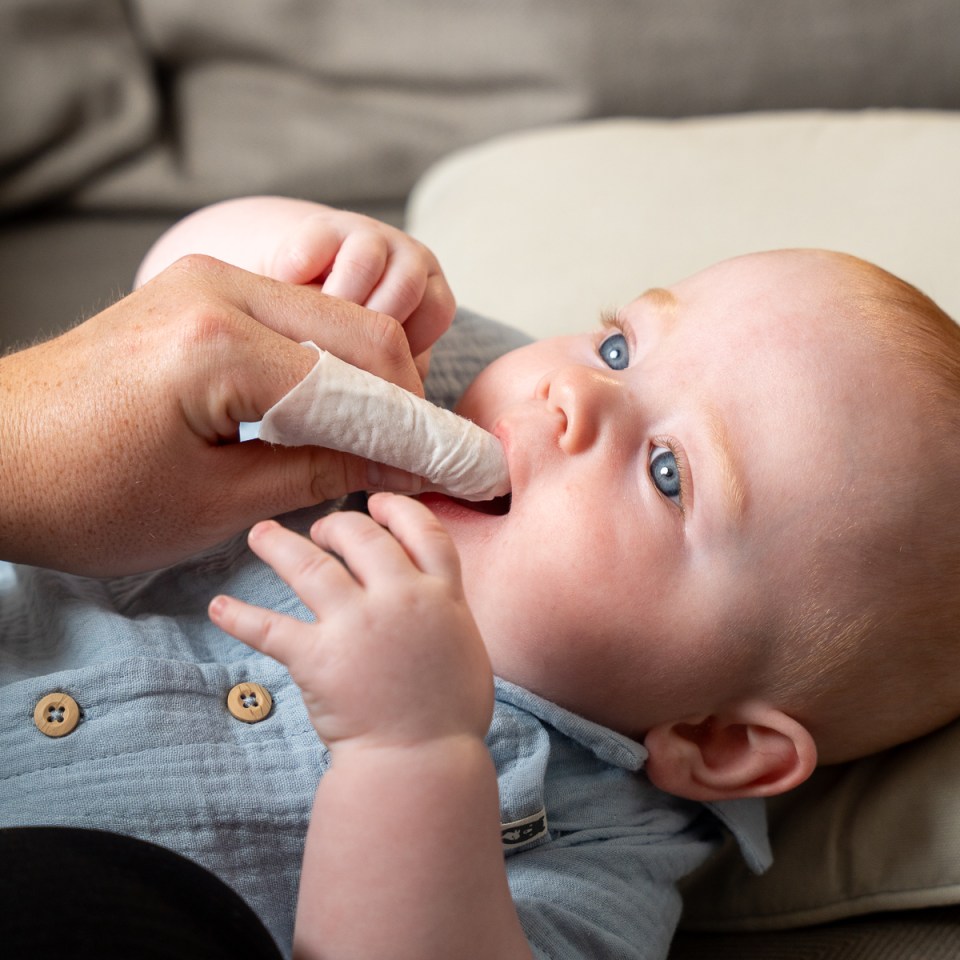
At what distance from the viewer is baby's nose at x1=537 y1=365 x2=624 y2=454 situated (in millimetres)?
881

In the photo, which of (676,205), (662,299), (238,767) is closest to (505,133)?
(676,205)

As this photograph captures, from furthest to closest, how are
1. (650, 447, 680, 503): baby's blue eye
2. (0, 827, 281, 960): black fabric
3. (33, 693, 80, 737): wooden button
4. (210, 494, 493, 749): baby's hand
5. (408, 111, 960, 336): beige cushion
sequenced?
(408, 111, 960, 336): beige cushion < (650, 447, 680, 503): baby's blue eye < (33, 693, 80, 737): wooden button < (210, 494, 493, 749): baby's hand < (0, 827, 281, 960): black fabric

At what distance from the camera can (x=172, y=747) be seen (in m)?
0.82

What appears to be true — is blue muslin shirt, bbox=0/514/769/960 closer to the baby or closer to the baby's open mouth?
the baby

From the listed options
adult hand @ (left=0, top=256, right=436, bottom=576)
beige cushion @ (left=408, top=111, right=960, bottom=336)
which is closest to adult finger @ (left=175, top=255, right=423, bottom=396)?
adult hand @ (left=0, top=256, right=436, bottom=576)

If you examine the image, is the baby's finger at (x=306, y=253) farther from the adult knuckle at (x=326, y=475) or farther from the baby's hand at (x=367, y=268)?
the adult knuckle at (x=326, y=475)

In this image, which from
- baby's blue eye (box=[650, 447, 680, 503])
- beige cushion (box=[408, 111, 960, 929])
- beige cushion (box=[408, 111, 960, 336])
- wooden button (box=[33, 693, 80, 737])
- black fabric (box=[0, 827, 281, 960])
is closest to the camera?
black fabric (box=[0, 827, 281, 960])

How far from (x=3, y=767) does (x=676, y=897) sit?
61 cm

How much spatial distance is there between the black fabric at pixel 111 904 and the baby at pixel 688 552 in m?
0.24

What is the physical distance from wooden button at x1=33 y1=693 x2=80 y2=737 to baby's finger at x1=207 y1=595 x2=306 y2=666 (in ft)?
0.66

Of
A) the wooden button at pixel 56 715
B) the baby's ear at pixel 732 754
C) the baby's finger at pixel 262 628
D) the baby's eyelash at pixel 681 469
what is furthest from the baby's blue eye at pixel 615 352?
the wooden button at pixel 56 715

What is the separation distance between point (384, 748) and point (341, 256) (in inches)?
18.2

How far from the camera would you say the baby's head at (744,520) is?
0.88m

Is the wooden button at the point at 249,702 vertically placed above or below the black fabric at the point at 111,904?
below
